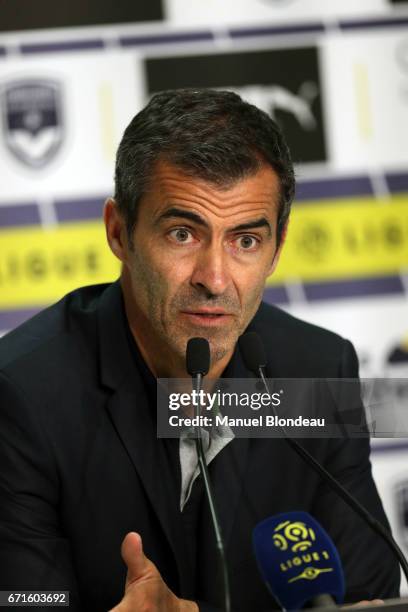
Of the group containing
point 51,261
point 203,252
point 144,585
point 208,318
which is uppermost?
point 51,261

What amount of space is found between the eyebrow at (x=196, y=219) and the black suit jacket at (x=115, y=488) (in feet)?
1.03

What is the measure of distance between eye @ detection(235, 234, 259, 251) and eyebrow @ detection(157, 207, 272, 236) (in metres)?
0.02

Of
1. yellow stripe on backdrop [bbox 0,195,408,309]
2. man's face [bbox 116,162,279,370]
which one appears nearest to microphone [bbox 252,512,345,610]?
man's face [bbox 116,162,279,370]

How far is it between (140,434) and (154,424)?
0.12 feet

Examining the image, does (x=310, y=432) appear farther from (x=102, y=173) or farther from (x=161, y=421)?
(x=102, y=173)

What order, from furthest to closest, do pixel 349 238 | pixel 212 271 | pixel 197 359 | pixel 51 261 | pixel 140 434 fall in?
pixel 349 238, pixel 51 261, pixel 140 434, pixel 212 271, pixel 197 359

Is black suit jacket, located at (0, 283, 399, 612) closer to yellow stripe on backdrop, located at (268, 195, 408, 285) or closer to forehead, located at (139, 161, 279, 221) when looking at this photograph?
forehead, located at (139, 161, 279, 221)

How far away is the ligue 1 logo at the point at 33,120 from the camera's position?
304cm

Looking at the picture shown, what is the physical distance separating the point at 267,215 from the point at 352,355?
47 cm

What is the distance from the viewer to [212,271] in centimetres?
163

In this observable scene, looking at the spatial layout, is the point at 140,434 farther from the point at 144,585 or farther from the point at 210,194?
the point at 210,194

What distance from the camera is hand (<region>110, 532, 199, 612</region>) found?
146 cm

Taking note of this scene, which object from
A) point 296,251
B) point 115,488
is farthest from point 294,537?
point 296,251

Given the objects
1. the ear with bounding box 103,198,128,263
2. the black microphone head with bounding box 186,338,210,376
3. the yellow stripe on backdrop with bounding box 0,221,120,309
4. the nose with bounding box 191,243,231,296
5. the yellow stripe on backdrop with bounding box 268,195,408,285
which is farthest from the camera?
the yellow stripe on backdrop with bounding box 268,195,408,285
